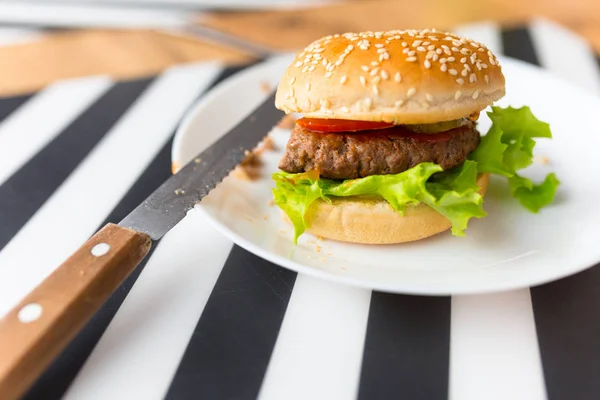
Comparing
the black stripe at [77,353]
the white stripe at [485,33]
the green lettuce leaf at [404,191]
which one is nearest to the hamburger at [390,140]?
the green lettuce leaf at [404,191]

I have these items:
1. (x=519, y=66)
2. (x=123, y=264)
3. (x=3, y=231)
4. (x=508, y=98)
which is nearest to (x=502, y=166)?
(x=508, y=98)

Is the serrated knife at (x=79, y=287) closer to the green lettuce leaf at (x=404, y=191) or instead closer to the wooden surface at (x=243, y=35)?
the green lettuce leaf at (x=404, y=191)

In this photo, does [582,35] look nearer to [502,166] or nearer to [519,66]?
[519,66]

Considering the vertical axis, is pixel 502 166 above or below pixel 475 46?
below

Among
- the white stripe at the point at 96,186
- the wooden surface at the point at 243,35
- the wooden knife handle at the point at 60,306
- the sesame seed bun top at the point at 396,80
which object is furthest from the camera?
the wooden surface at the point at 243,35

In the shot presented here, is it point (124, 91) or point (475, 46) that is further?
point (124, 91)

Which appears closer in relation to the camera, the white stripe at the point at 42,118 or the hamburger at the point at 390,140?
the hamburger at the point at 390,140

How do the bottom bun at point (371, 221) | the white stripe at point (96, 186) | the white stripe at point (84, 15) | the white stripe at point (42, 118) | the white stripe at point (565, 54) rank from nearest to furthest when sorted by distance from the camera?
the bottom bun at point (371, 221)
the white stripe at point (96, 186)
the white stripe at point (42, 118)
the white stripe at point (565, 54)
the white stripe at point (84, 15)

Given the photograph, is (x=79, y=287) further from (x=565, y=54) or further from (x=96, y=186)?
(x=565, y=54)

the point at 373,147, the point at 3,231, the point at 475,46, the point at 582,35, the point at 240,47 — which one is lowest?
the point at 582,35
